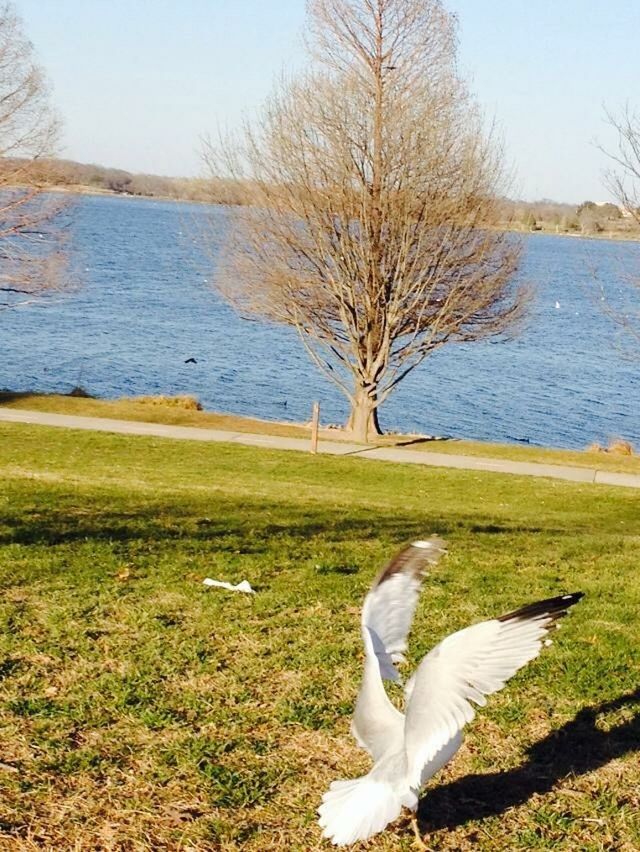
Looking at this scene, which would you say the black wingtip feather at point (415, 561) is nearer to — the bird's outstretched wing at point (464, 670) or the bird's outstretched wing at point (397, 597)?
the bird's outstretched wing at point (397, 597)

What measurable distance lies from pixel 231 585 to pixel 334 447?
1319cm

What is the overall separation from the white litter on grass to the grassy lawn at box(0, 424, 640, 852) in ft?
0.29

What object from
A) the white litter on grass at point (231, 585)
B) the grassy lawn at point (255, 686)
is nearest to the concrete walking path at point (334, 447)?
the grassy lawn at point (255, 686)

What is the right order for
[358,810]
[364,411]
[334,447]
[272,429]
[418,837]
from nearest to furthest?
[358,810] → [418,837] → [334,447] → [272,429] → [364,411]

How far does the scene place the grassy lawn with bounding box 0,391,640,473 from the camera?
68.7ft

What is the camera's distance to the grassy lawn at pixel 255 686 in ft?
12.8

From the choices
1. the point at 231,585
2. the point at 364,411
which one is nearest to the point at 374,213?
the point at 364,411

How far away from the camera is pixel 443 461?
62.7 ft

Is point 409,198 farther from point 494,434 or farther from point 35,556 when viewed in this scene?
point 35,556

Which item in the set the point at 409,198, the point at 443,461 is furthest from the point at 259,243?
the point at 443,461

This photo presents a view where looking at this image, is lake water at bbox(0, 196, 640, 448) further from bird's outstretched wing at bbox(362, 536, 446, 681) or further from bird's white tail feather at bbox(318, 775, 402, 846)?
bird's white tail feather at bbox(318, 775, 402, 846)

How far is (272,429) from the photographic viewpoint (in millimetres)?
22312

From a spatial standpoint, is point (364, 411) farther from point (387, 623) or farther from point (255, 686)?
point (387, 623)

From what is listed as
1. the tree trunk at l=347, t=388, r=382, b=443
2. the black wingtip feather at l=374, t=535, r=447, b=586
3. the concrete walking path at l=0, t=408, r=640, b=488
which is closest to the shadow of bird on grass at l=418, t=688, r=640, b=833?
the black wingtip feather at l=374, t=535, r=447, b=586
